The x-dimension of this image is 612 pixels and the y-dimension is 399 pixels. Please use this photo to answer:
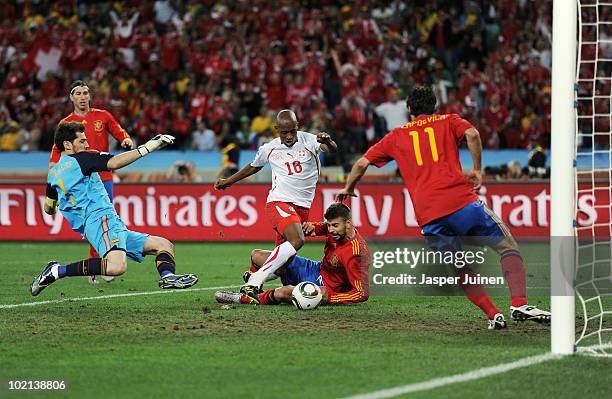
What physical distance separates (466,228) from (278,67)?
50.3ft

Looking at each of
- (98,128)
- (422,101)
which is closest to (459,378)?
(422,101)

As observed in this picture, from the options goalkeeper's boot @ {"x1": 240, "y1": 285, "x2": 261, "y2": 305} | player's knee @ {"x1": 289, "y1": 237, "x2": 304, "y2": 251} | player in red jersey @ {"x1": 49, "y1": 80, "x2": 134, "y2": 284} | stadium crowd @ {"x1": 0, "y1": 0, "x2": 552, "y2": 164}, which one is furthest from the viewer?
stadium crowd @ {"x1": 0, "y1": 0, "x2": 552, "y2": 164}

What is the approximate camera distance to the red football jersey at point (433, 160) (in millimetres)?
8500

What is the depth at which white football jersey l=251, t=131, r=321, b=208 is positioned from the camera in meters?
11.0

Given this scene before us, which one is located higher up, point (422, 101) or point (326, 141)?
point (422, 101)

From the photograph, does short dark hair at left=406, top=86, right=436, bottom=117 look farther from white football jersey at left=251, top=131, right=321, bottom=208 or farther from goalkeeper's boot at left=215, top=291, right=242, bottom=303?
goalkeeper's boot at left=215, top=291, right=242, bottom=303

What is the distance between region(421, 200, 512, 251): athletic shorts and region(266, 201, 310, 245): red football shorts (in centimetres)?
236

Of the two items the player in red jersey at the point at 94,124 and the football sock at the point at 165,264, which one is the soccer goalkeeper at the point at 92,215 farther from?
the player in red jersey at the point at 94,124

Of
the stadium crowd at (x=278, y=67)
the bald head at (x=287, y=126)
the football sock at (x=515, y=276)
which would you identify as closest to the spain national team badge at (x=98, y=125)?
the bald head at (x=287, y=126)

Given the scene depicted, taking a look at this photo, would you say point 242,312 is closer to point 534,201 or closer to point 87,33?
point 534,201

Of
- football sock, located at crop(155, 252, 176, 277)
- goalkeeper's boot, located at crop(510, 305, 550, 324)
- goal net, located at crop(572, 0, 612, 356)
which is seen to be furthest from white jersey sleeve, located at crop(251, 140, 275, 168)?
goalkeeper's boot, located at crop(510, 305, 550, 324)

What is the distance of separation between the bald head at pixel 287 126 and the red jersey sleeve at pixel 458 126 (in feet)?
8.76

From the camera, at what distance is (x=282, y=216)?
35.5ft

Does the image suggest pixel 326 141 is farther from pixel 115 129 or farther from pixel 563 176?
pixel 563 176
